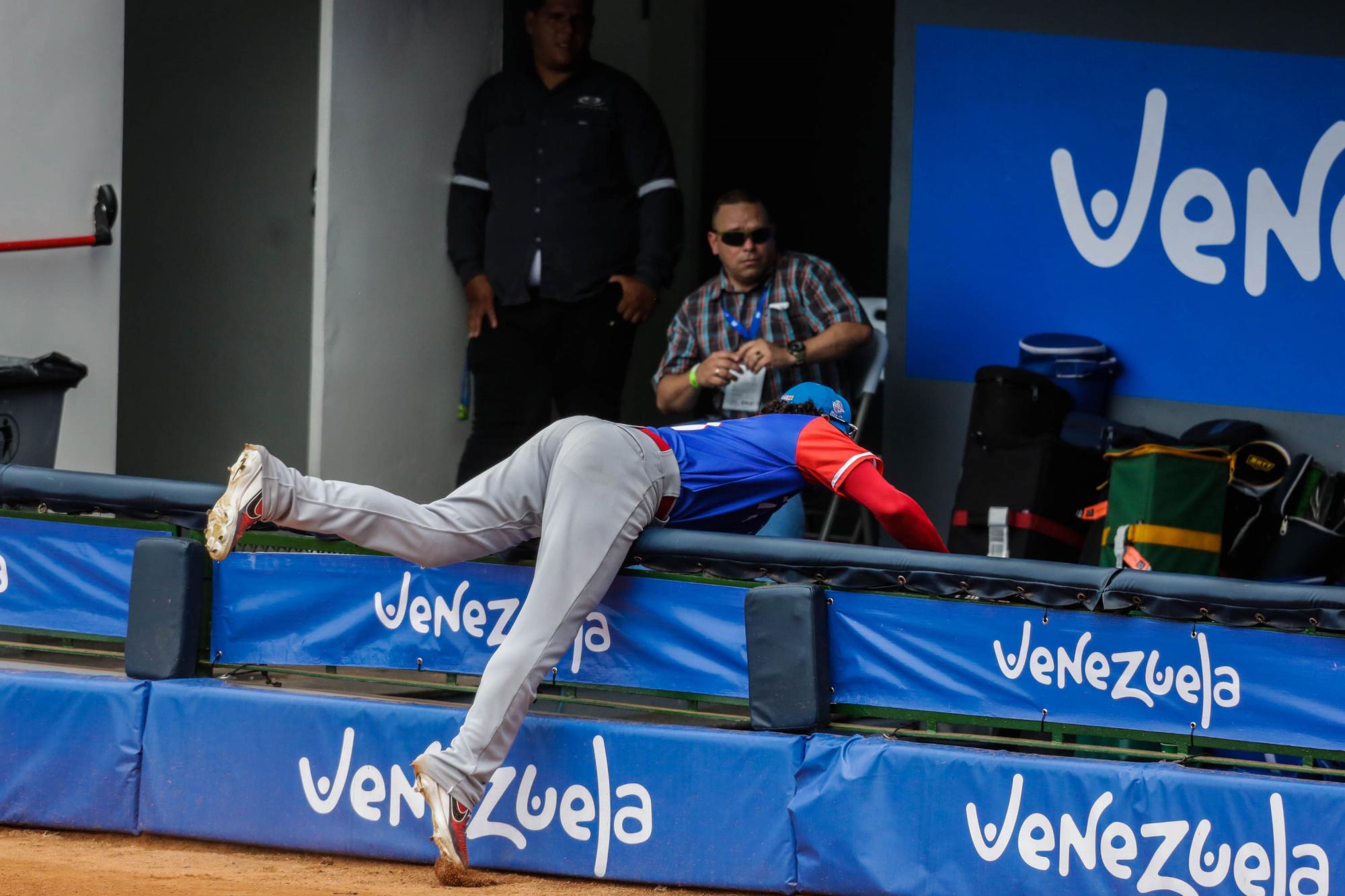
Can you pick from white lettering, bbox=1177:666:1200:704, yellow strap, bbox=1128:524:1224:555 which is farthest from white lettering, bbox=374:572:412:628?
yellow strap, bbox=1128:524:1224:555

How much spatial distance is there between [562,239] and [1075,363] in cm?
214

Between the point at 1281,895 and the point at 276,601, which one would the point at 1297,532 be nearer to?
the point at 1281,895

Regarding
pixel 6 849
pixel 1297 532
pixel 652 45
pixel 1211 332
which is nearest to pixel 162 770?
Result: pixel 6 849

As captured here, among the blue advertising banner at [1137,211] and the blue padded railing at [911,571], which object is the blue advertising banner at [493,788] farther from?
the blue advertising banner at [1137,211]

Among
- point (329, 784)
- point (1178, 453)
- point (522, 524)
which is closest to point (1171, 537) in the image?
point (1178, 453)

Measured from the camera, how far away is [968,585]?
3.94 metres

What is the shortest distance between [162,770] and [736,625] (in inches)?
61.9

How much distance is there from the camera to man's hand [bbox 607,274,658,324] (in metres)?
6.68

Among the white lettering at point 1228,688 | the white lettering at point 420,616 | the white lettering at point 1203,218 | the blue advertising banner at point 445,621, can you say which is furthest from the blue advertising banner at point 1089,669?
the white lettering at point 1203,218

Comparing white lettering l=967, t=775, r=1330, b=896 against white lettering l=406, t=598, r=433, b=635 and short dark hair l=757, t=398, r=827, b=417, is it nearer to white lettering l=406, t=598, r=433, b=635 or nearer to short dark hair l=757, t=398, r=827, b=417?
short dark hair l=757, t=398, r=827, b=417

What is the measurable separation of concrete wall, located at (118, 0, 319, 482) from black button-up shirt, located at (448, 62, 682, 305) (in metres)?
1.51

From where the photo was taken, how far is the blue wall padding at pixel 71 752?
4.30 meters

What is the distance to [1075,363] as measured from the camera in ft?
20.9

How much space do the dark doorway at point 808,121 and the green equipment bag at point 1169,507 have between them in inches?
125
